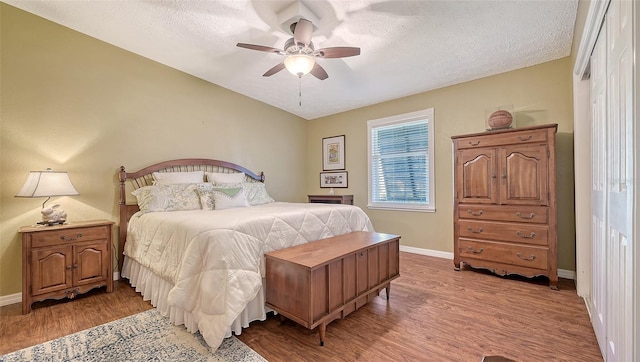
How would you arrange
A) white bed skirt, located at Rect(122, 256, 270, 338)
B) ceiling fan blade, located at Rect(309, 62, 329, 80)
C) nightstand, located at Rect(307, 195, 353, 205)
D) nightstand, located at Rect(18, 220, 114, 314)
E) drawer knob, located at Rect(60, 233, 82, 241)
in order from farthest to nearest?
nightstand, located at Rect(307, 195, 353, 205), ceiling fan blade, located at Rect(309, 62, 329, 80), drawer knob, located at Rect(60, 233, 82, 241), nightstand, located at Rect(18, 220, 114, 314), white bed skirt, located at Rect(122, 256, 270, 338)

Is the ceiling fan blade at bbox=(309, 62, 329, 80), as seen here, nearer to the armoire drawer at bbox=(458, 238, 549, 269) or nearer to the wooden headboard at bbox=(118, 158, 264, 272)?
the wooden headboard at bbox=(118, 158, 264, 272)

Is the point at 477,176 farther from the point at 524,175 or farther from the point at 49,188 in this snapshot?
the point at 49,188

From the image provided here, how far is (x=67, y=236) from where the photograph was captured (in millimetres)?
2535

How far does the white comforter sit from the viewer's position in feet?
5.90

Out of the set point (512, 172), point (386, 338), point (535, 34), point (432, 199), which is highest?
point (535, 34)

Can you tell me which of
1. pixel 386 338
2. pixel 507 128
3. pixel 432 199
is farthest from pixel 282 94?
pixel 386 338

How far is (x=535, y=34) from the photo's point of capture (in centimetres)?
266

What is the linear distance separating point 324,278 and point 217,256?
Answer: 759 mm

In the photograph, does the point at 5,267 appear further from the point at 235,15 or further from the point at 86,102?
the point at 235,15

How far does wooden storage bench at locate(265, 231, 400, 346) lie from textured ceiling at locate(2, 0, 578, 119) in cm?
209

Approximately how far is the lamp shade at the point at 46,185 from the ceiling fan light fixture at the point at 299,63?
2.47 m

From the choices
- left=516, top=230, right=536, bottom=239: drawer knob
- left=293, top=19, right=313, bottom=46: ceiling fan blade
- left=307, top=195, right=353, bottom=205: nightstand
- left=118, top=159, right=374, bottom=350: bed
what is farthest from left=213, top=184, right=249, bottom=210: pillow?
left=516, top=230, right=536, bottom=239: drawer knob

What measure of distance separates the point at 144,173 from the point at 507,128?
453cm

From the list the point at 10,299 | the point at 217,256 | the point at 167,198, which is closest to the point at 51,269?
the point at 10,299
